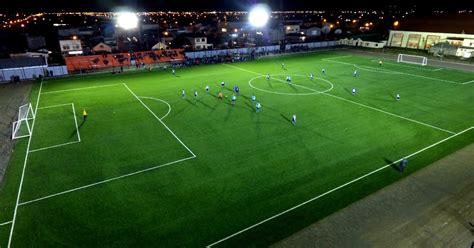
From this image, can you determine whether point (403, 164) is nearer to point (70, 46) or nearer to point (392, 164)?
point (392, 164)

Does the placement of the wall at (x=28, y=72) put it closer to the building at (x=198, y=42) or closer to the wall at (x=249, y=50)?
the wall at (x=249, y=50)

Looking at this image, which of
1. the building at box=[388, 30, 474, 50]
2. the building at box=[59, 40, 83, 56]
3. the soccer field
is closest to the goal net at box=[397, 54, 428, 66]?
the building at box=[388, 30, 474, 50]

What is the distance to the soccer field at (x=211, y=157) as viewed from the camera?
46.8ft

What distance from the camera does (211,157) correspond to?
20.6 m

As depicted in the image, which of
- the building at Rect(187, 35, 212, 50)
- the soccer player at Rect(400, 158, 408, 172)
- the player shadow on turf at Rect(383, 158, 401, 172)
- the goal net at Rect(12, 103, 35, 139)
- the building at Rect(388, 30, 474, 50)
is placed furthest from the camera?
the building at Rect(187, 35, 212, 50)

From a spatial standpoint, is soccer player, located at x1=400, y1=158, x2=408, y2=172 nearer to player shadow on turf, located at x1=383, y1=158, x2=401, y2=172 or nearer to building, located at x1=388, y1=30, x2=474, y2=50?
player shadow on turf, located at x1=383, y1=158, x2=401, y2=172

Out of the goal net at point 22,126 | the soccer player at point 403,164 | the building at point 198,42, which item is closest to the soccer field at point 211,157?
the soccer player at point 403,164

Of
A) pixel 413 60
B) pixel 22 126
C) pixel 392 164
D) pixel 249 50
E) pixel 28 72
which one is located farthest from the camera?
pixel 249 50

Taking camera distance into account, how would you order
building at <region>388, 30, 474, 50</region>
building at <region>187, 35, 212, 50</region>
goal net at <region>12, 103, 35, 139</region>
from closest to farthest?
1. goal net at <region>12, 103, 35, 139</region>
2. building at <region>388, 30, 474, 50</region>
3. building at <region>187, 35, 212, 50</region>

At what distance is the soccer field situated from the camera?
14250 millimetres

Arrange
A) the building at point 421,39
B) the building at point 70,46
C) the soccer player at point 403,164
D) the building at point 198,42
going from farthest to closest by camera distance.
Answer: the building at point 198,42, the building at point 70,46, the building at point 421,39, the soccer player at point 403,164

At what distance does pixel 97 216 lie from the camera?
14.8 meters

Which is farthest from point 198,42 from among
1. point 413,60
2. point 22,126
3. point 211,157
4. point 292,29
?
point 211,157

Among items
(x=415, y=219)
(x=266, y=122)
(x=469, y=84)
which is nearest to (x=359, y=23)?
(x=469, y=84)
